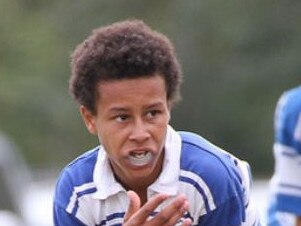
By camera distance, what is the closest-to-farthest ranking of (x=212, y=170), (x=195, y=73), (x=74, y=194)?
1. (x=212, y=170)
2. (x=74, y=194)
3. (x=195, y=73)

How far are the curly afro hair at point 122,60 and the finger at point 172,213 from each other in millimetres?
482

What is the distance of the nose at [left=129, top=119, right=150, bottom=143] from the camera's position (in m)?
6.32

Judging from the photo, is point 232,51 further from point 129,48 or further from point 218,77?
point 129,48

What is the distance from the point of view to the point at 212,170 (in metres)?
6.59

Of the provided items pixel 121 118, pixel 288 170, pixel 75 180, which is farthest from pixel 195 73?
pixel 288 170

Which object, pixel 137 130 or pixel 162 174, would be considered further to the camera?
pixel 162 174

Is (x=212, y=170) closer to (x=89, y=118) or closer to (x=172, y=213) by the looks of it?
(x=172, y=213)

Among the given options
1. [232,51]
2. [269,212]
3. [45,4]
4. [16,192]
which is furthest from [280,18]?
[269,212]

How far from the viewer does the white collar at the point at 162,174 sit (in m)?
6.60

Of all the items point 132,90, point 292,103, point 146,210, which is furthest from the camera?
point 132,90

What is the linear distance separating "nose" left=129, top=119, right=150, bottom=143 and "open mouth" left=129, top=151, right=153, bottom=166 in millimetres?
50

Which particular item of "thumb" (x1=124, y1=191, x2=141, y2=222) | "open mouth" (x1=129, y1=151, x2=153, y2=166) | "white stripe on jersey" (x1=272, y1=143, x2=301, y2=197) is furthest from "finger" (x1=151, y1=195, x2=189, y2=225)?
"white stripe on jersey" (x1=272, y1=143, x2=301, y2=197)

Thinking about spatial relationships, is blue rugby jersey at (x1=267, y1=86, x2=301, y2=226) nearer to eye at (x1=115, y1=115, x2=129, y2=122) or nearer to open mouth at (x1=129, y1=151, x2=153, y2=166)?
open mouth at (x1=129, y1=151, x2=153, y2=166)

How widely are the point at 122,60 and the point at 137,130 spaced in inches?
12.3
